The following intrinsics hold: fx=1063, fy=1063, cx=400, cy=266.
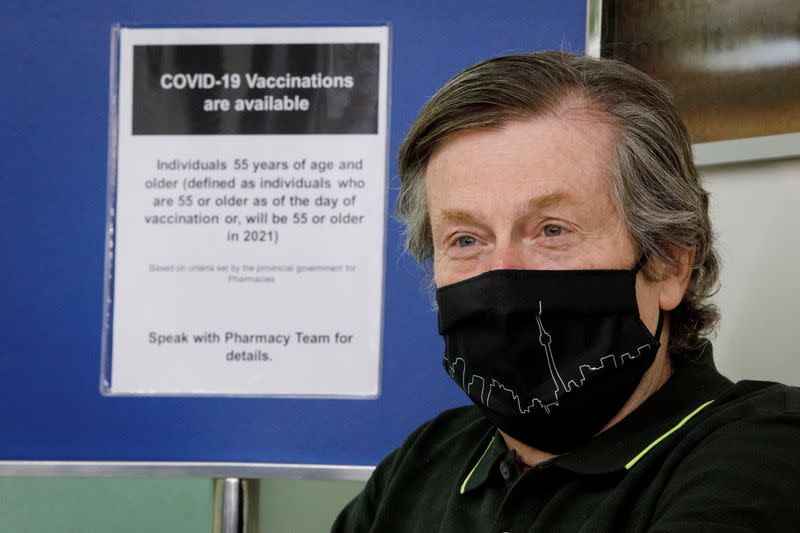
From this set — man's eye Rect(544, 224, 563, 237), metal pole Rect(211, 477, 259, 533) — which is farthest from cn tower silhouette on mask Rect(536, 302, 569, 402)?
metal pole Rect(211, 477, 259, 533)

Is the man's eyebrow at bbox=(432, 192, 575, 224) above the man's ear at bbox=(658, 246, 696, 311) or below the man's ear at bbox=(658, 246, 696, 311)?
above

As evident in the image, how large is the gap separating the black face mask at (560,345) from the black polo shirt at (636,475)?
5 cm

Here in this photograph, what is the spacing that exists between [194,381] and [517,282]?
A: 89 cm

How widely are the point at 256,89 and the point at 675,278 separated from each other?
93 cm

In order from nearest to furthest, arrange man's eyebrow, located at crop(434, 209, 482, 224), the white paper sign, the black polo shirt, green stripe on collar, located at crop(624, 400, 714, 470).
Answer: the black polo shirt, green stripe on collar, located at crop(624, 400, 714, 470), man's eyebrow, located at crop(434, 209, 482, 224), the white paper sign

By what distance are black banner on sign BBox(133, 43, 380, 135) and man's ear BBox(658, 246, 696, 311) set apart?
0.73m

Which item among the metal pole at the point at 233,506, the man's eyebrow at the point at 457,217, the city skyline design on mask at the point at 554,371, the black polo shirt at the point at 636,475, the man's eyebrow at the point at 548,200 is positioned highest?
the man's eyebrow at the point at 548,200

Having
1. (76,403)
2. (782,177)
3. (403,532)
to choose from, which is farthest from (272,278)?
(782,177)

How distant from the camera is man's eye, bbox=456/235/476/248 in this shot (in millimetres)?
1374

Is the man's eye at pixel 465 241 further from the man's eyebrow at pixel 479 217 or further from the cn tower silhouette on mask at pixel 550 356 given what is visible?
Result: the cn tower silhouette on mask at pixel 550 356

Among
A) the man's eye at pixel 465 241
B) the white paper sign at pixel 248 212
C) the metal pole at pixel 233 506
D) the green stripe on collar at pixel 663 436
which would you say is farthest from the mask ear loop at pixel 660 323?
the metal pole at pixel 233 506

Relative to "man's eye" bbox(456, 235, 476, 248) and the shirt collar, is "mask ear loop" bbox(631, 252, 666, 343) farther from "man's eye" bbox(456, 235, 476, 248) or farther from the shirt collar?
"man's eye" bbox(456, 235, 476, 248)

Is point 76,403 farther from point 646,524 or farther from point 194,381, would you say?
point 646,524

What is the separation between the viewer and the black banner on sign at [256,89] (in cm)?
195
